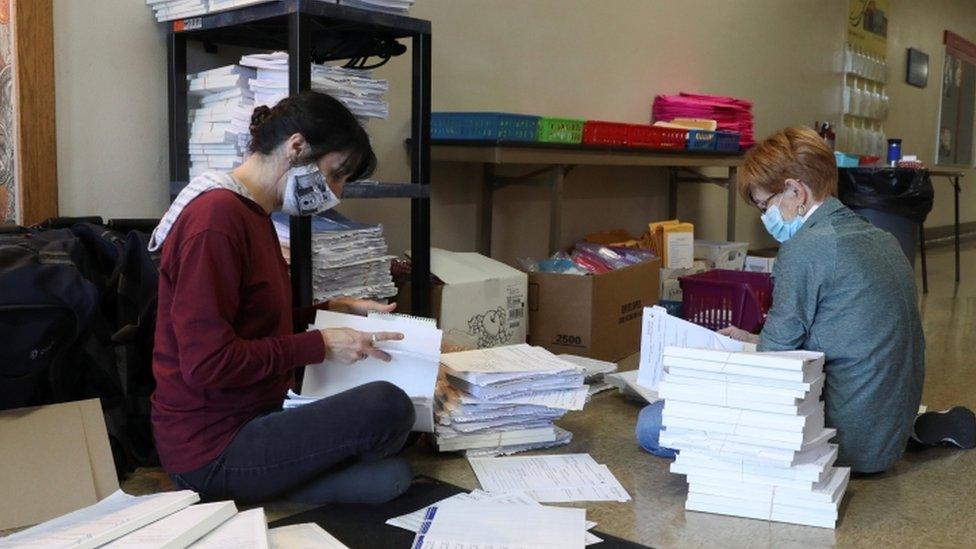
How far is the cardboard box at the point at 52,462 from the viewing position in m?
2.04

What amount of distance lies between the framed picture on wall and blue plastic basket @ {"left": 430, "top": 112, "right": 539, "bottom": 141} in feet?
21.4

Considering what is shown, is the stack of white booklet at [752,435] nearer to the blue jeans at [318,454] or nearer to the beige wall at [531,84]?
the blue jeans at [318,454]

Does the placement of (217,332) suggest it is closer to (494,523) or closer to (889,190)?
(494,523)

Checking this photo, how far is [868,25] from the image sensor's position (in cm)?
800

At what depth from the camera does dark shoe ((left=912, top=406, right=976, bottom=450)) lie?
2.66 meters

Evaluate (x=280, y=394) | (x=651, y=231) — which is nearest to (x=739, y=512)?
(x=280, y=394)

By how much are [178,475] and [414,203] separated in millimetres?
1224

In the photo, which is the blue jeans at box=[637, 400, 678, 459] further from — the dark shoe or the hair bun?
the hair bun

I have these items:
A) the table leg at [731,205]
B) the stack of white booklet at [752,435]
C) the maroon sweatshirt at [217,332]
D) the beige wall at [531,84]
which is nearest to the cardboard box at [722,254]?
the table leg at [731,205]

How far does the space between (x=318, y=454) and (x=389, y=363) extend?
310 mm

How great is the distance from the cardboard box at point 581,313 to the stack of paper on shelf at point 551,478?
107cm

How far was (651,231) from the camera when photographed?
15.0 feet

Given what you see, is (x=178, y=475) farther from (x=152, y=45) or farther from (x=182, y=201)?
(x=152, y=45)

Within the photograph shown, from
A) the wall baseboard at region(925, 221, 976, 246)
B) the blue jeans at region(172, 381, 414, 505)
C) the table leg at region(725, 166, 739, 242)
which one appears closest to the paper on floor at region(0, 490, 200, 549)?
the blue jeans at region(172, 381, 414, 505)
